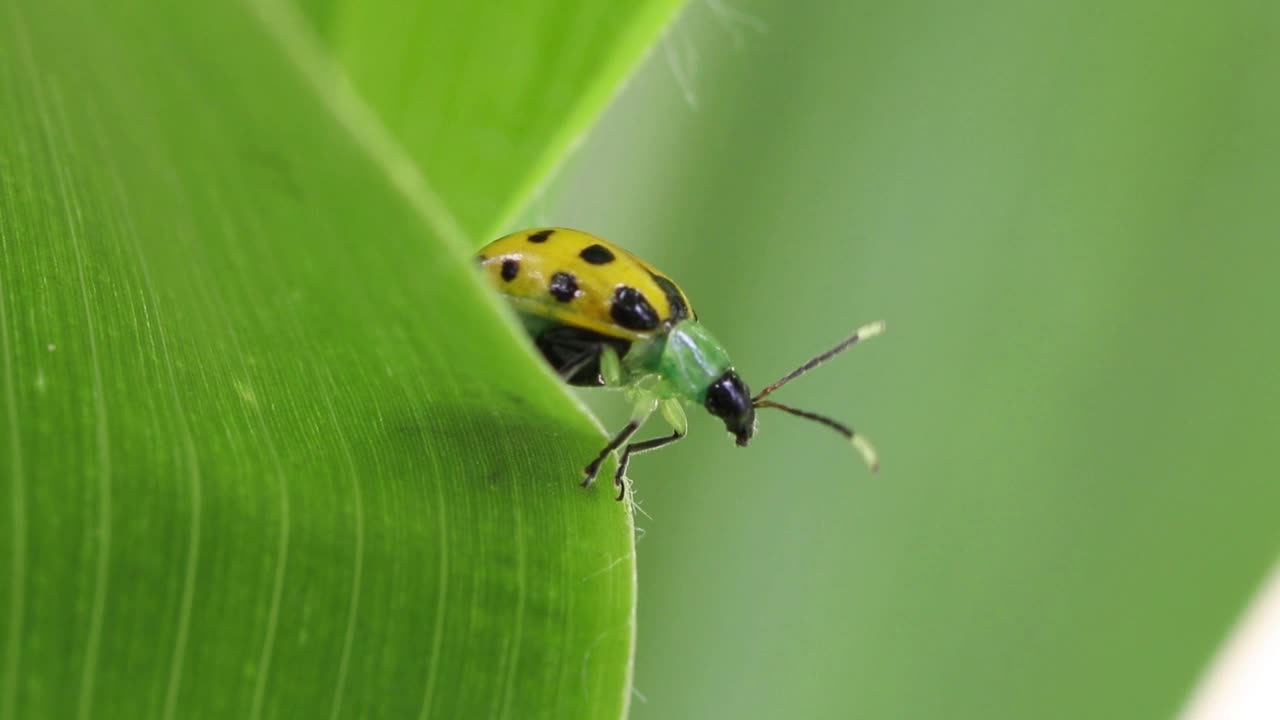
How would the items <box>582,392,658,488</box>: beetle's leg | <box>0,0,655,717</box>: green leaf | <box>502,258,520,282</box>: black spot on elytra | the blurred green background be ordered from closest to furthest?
<box>0,0,655,717</box>: green leaf → <box>582,392,658,488</box>: beetle's leg → <box>502,258,520,282</box>: black spot on elytra → the blurred green background

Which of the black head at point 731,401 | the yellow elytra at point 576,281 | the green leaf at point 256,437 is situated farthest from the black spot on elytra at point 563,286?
the green leaf at point 256,437

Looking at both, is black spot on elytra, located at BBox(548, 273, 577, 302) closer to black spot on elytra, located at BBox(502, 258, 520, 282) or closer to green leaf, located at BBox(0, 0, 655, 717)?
black spot on elytra, located at BBox(502, 258, 520, 282)

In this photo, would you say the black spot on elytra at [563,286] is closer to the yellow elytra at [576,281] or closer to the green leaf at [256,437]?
the yellow elytra at [576,281]

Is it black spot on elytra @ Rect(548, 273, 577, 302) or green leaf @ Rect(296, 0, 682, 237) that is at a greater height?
green leaf @ Rect(296, 0, 682, 237)

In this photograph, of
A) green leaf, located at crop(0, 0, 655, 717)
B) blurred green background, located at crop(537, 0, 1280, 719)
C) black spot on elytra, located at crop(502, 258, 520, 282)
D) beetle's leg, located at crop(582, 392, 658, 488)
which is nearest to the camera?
green leaf, located at crop(0, 0, 655, 717)

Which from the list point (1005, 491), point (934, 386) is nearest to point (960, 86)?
point (934, 386)

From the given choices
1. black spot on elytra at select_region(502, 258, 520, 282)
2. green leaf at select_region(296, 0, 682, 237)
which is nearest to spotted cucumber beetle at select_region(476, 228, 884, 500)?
black spot on elytra at select_region(502, 258, 520, 282)

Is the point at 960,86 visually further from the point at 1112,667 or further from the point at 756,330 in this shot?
the point at 1112,667
